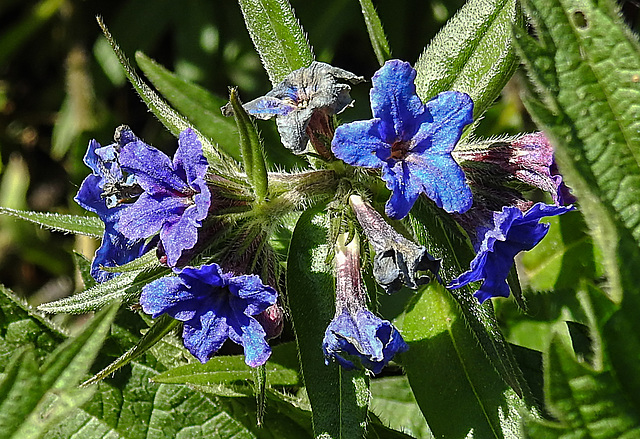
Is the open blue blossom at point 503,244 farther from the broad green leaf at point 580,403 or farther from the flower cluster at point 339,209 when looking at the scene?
the broad green leaf at point 580,403

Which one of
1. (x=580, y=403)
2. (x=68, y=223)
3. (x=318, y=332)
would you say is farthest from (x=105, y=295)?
(x=580, y=403)

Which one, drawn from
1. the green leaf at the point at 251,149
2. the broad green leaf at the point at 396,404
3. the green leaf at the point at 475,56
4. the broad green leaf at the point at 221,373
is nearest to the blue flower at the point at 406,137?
the green leaf at the point at 251,149

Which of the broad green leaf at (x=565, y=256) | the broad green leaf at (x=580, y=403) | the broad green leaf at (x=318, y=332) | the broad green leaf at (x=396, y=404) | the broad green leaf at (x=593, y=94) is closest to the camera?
the broad green leaf at (x=580, y=403)

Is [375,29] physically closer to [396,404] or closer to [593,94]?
[593,94]

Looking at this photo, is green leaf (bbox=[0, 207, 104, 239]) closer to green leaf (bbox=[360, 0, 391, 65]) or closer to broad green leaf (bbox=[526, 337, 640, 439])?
green leaf (bbox=[360, 0, 391, 65])

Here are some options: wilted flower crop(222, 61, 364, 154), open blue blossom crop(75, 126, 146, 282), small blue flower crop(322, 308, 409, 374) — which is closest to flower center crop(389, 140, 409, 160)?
wilted flower crop(222, 61, 364, 154)

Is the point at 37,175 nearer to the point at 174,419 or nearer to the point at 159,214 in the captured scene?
the point at 174,419

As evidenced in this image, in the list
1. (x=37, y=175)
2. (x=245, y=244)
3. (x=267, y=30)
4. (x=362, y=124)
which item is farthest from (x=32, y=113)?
(x=362, y=124)
